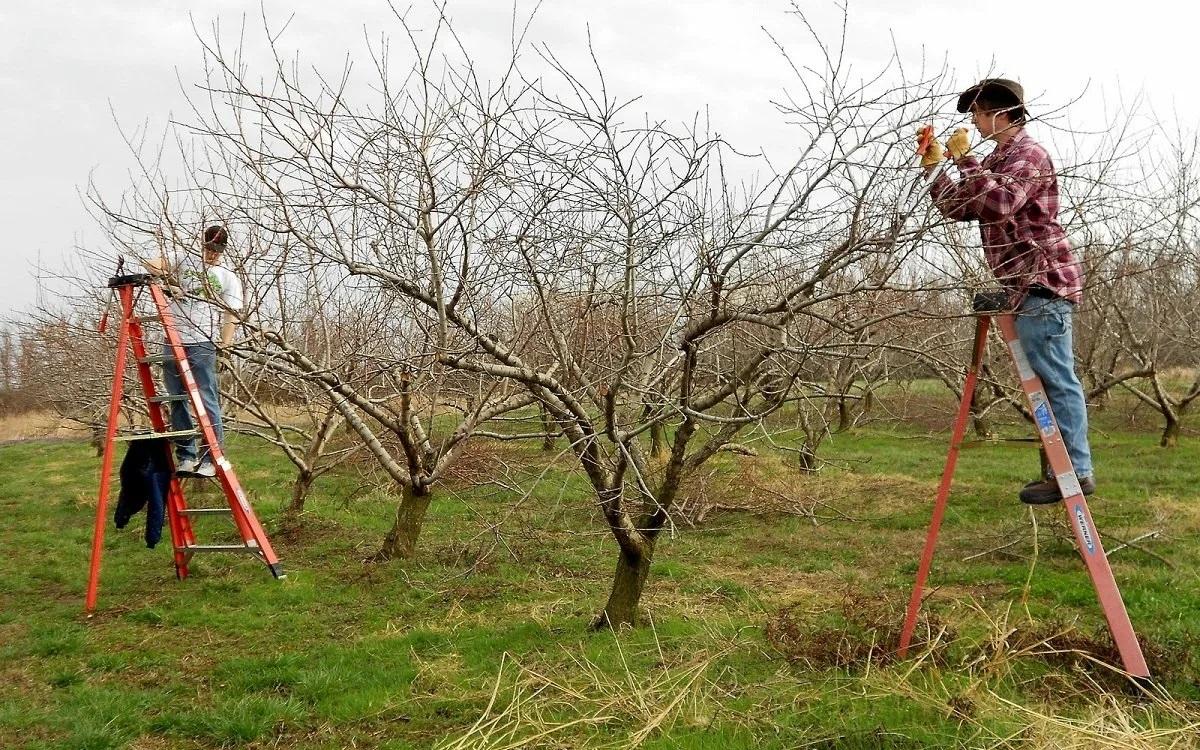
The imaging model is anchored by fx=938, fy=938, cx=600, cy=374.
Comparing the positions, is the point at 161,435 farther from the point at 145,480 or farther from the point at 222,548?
the point at 222,548

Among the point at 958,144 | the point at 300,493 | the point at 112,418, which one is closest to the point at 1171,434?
the point at 300,493

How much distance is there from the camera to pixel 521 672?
175 inches

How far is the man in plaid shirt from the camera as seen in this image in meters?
3.38

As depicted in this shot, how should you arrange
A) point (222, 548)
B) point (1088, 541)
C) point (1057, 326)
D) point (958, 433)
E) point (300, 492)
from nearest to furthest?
point (1088, 541), point (1057, 326), point (958, 433), point (222, 548), point (300, 492)

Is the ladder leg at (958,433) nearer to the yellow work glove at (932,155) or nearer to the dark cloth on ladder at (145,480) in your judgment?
the yellow work glove at (932,155)

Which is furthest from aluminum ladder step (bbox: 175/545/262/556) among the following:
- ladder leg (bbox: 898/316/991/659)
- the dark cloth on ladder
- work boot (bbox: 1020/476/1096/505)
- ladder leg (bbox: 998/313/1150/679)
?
ladder leg (bbox: 998/313/1150/679)

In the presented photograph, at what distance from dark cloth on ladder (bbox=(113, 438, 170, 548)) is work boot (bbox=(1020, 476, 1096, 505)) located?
5557 mm

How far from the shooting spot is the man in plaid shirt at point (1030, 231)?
3.38 metres

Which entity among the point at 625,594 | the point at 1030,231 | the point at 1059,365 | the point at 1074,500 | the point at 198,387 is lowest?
the point at 625,594

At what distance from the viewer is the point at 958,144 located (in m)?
3.36

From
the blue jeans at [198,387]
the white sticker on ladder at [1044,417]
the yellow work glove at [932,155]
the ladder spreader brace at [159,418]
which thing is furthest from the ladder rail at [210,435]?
the white sticker on ladder at [1044,417]

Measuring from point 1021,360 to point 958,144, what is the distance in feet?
2.76

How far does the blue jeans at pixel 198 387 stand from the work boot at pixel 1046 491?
505 cm

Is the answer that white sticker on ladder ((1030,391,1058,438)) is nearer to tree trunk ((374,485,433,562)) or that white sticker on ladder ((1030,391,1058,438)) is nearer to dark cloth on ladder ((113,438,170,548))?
tree trunk ((374,485,433,562))
